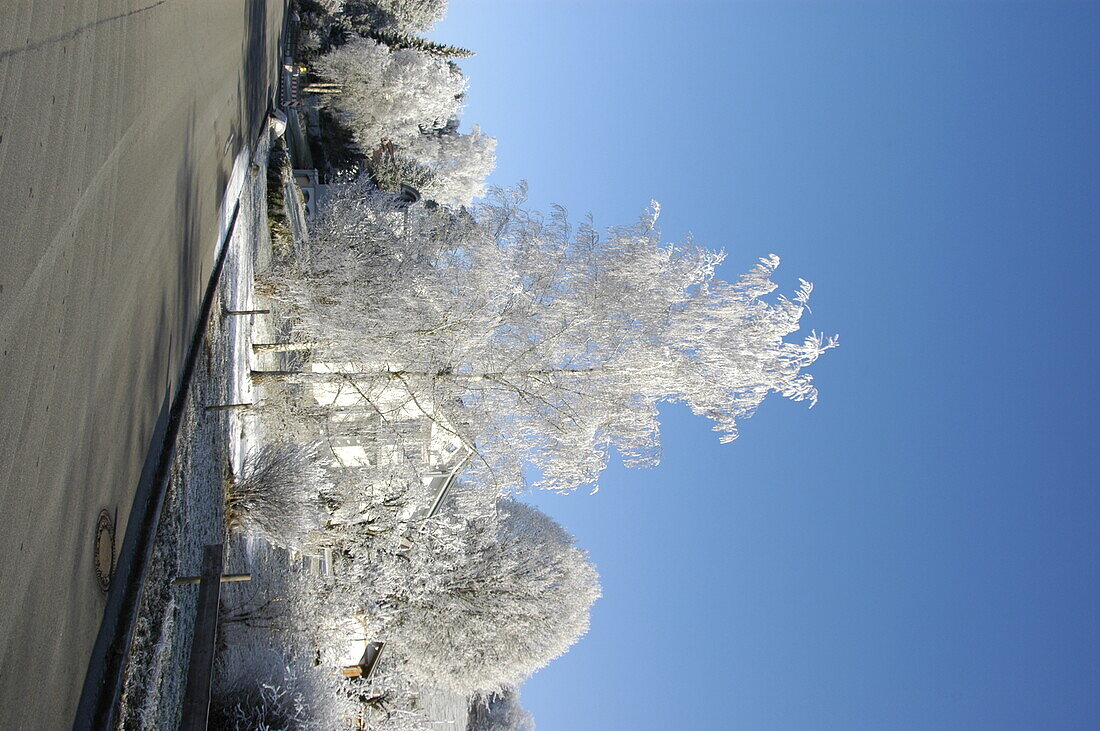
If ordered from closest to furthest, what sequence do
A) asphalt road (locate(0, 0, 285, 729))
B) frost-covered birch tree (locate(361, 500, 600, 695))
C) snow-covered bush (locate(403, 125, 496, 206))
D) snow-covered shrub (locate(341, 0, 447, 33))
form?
1. asphalt road (locate(0, 0, 285, 729))
2. frost-covered birch tree (locate(361, 500, 600, 695))
3. snow-covered shrub (locate(341, 0, 447, 33))
4. snow-covered bush (locate(403, 125, 496, 206))

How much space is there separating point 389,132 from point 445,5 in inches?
508

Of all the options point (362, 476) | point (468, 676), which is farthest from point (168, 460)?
point (468, 676)

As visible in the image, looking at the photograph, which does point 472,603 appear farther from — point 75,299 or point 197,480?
point 75,299

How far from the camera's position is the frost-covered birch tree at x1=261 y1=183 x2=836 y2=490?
17562 millimetres

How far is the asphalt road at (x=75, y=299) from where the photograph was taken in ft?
20.1

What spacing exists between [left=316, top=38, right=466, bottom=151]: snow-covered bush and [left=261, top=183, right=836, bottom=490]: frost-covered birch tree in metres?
17.5

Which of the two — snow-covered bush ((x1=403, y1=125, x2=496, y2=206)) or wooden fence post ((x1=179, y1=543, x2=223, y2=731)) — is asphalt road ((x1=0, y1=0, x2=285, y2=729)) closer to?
wooden fence post ((x1=179, y1=543, x2=223, y2=731))

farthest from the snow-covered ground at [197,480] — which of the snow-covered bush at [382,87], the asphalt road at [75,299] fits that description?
the snow-covered bush at [382,87]

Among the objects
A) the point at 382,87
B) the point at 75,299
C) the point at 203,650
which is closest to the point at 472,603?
the point at 203,650

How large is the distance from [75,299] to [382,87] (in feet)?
94.4

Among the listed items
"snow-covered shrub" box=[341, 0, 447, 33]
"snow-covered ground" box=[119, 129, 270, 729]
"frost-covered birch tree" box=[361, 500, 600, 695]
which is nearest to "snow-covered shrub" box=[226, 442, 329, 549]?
"snow-covered ground" box=[119, 129, 270, 729]

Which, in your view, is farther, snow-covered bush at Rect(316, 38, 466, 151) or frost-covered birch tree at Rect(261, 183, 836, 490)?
snow-covered bush at Rect(316, 38, 466, 151)

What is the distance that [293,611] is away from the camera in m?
16.9

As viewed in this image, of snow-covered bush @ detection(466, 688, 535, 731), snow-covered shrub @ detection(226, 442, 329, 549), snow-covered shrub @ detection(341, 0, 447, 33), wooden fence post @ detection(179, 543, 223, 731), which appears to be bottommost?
snow-covered bush @ detection(466, 688, 535, 731)
